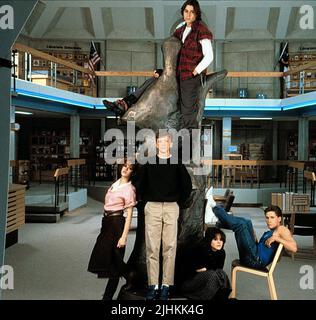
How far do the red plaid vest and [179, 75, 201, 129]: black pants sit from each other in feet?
0.22

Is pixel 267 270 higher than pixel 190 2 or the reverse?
the reverse

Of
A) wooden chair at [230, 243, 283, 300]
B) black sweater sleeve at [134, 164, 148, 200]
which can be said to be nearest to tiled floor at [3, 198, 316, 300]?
wooden chair at [230, 243, 283, 300]

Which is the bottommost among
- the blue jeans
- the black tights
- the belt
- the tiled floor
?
the tiled floor

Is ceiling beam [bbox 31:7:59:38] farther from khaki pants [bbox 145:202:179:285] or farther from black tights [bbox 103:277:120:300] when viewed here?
khaki pants [bbox 145:202:179:285]

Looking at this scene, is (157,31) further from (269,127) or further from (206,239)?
(206,239)

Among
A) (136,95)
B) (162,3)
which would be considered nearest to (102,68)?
(162,3)

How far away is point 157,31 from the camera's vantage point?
18.1 meters

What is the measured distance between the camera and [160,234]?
421 cm

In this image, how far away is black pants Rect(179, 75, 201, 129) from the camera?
15.7 ft

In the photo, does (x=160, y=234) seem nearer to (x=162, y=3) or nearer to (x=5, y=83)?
(x=5, y=83)

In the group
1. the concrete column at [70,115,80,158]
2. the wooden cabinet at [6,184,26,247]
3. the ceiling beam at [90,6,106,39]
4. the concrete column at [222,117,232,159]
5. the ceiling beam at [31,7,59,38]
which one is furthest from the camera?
the ceiling beam at [90,6,106,39]

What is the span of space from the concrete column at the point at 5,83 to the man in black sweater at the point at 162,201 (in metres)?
1.25
